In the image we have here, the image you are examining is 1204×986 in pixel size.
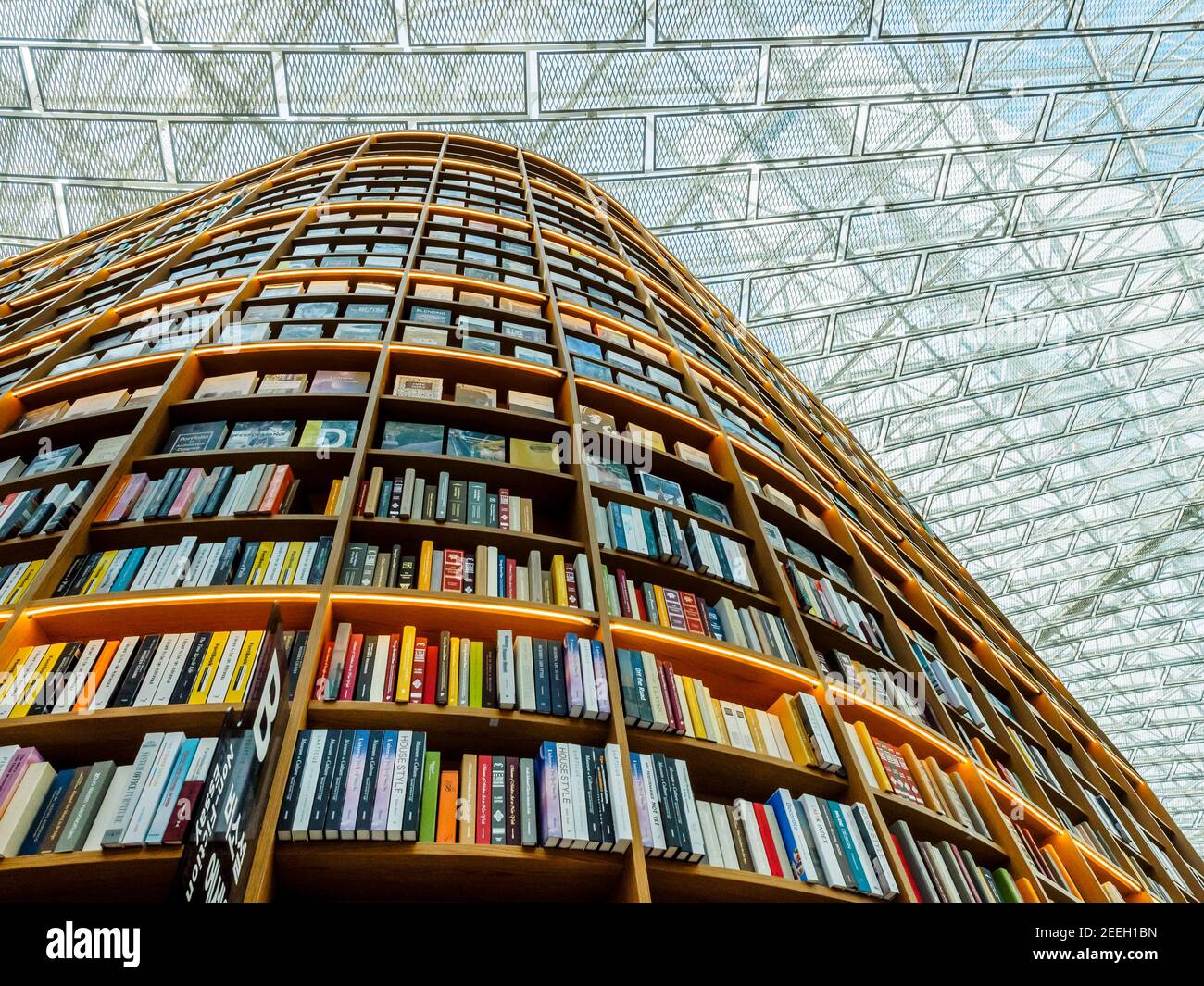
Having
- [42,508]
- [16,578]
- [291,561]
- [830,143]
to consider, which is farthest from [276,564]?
[830,143]

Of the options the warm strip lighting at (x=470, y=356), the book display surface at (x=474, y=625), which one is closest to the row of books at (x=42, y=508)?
the book display surface at (x=474, y=625)

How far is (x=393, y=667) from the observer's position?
201cm

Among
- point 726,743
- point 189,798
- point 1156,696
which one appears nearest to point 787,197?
point 726,743

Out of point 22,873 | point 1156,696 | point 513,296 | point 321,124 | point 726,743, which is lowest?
point 22,873

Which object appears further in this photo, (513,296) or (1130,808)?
(1130,808)

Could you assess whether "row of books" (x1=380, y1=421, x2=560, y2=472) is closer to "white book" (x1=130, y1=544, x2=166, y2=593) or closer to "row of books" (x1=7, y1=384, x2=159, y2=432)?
"white book" (x1=130, y1=544, x2=166, y2=593)

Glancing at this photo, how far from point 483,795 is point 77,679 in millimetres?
1010

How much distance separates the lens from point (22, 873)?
153cm

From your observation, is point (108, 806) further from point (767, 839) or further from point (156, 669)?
point (767, 839)

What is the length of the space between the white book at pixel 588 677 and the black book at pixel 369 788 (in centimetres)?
49

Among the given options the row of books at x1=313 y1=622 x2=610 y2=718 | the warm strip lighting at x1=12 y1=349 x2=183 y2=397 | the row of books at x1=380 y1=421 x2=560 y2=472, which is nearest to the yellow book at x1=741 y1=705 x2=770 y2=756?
the row of books at x1=313 y1=622 x2=610 y2=718

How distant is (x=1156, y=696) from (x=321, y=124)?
21524mm
